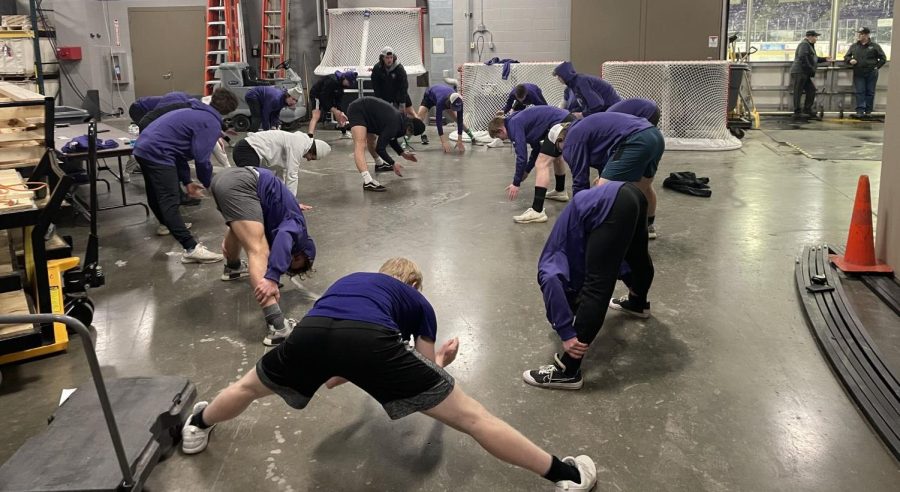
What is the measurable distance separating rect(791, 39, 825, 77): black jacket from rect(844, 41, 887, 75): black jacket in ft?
2.46

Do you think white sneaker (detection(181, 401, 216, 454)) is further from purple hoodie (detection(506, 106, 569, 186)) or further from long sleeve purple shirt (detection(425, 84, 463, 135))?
A: long sleeve purple shirt (detection(425, 84, 463, 135))

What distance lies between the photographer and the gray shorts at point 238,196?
14.5ft

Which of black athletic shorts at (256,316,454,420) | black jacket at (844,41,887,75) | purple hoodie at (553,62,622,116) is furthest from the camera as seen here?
black jacket at (844,41,887,75)

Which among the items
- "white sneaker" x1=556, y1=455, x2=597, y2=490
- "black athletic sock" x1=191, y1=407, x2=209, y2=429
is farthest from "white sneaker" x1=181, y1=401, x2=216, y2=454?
"white sneaker" x1=556, y1=455, x2=597, y2=490

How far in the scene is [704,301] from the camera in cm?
482

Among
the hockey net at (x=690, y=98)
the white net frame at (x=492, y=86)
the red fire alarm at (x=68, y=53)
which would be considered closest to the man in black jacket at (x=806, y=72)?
the hockey net at (x=690, y=98)

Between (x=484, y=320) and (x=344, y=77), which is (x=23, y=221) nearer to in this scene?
(x=484, y=320)

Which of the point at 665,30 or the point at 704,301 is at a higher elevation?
the point at 665,30

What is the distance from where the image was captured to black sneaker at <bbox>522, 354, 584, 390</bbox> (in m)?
3.63

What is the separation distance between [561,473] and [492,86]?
1166 cm

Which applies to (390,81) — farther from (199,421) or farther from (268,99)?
(199,421)

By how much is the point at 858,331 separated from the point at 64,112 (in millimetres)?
9462

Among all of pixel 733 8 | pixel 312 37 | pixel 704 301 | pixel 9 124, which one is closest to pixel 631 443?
pixel 704 301

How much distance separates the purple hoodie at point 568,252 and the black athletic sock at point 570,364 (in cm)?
14
